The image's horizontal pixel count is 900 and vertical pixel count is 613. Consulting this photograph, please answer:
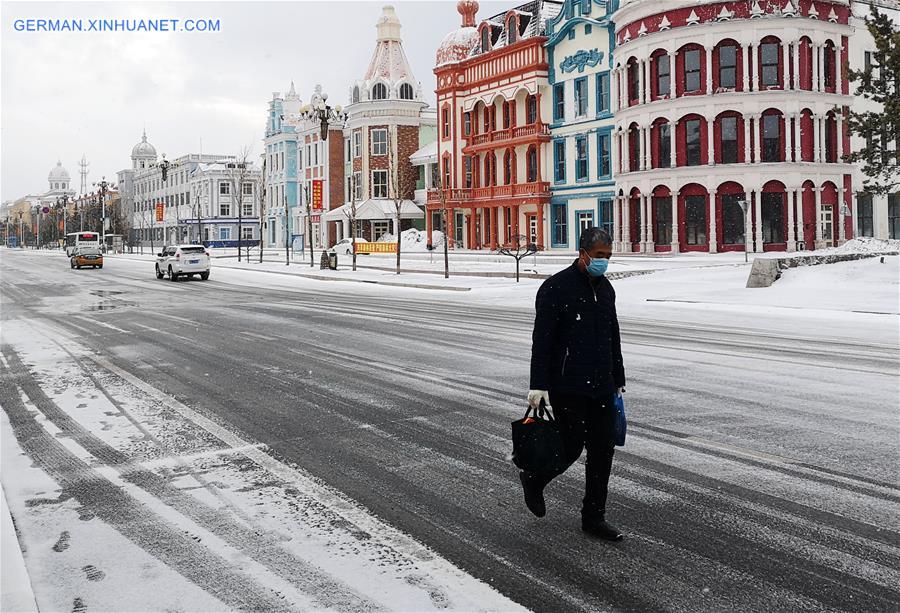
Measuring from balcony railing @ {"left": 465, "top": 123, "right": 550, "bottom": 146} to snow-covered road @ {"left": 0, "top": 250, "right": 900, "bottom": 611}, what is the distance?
39.0 meters

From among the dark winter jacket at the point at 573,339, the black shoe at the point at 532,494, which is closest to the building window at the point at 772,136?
the dark winter jacket at the point at 573,339

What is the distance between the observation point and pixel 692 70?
40.9 m

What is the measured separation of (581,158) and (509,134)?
5801 mm

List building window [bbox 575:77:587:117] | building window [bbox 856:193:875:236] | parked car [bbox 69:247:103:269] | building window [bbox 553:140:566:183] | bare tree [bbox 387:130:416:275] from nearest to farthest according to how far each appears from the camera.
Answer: building window [bbox 856:193:875:236]
building window [bbox 575:77:587:117]
building window [bbox 553:140:566:183]
parked car [bbox 69:247:103:269]
bare tree [bbox 387:130:416:275]

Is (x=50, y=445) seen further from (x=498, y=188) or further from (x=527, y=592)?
(x=498, y=188)

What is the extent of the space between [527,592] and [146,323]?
1620 cm

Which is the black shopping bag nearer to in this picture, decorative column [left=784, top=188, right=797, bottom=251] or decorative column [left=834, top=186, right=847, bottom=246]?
decorative column [left=784, top=188, right=797, bottom=251]

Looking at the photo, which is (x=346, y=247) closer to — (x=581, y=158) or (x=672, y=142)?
(x=581, y=158)

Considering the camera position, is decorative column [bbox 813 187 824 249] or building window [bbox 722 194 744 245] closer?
decorative column [bbox 813 187 824 249]

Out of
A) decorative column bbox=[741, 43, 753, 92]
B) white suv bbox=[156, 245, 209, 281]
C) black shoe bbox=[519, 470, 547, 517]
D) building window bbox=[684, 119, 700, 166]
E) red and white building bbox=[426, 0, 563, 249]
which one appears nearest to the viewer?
black shoe bbox=[519, 470, 547, 517]

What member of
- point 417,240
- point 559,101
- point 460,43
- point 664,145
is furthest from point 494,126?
point 664,145

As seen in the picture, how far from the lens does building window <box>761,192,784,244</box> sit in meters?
40.0

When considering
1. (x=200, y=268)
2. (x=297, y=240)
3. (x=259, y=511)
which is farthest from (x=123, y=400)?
(x=297, y=240)

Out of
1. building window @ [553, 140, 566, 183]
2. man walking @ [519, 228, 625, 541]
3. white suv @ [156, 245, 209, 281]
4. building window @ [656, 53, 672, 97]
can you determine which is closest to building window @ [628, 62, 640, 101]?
building window @ [656, 53, 672, 97]
